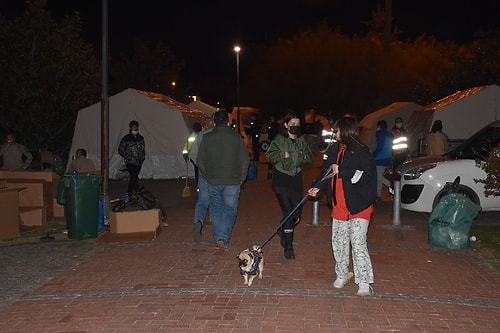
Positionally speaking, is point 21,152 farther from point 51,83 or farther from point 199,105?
point 199,105

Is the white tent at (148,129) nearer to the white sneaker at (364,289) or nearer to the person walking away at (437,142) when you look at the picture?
the person walking away at (437,142)

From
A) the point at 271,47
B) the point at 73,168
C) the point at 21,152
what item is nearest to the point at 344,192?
the point at 73,168

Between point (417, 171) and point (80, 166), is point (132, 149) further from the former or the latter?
point (417, 171)

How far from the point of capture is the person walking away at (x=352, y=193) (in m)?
6.23

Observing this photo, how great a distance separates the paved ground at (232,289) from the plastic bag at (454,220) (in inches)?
6.3

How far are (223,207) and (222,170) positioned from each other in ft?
1.78

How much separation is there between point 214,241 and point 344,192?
3434 mm

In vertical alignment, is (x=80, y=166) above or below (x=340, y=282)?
above

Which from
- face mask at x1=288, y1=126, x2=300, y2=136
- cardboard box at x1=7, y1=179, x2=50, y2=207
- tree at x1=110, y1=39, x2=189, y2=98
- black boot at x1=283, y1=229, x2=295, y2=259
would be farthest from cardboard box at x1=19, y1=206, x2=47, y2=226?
tree at x1=110, y1=39, x2=189, y2=98

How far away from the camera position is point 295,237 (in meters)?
9.62

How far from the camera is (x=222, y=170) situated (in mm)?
8320

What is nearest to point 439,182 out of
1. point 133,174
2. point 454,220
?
point 454,220

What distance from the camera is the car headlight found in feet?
35.5

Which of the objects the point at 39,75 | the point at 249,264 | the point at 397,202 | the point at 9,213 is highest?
the point at 39,75
